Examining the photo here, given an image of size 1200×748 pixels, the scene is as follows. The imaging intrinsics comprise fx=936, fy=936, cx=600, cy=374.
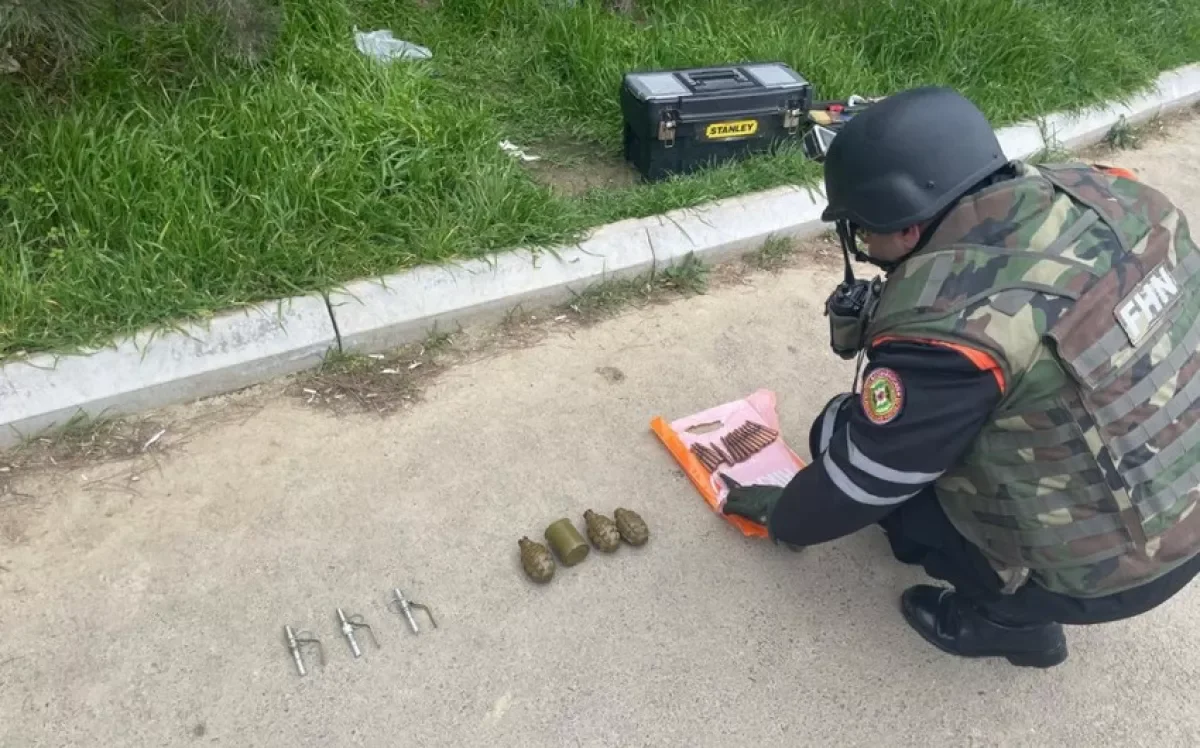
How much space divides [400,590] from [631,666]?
644mm

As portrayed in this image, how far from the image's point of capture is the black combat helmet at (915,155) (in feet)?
6.21

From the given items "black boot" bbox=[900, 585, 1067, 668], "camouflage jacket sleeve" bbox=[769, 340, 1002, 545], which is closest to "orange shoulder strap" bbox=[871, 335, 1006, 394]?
"camouflage jacket sleeve" bbox=[769, 340, 1002, 545]

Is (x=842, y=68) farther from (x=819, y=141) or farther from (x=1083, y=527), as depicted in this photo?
(x=1083, y=527)

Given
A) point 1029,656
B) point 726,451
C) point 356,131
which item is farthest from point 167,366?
point 1029,656

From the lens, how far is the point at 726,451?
2.97 meters

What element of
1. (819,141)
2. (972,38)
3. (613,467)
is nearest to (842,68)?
(972,38)

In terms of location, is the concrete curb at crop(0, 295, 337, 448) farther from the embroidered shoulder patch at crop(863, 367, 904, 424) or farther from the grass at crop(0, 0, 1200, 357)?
the embroidered shoulder patch at crop(863, 367, 904, 424)

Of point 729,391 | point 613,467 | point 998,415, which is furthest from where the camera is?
point 729,391

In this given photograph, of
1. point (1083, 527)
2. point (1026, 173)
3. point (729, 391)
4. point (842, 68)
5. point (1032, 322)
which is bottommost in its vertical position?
point (729, 391)

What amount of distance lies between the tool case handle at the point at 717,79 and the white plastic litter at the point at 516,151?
0.76 m

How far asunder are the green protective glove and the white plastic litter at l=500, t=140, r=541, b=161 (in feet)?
6.47

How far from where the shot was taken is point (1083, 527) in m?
1.96

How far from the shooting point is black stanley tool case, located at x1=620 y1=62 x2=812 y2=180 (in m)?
3.93

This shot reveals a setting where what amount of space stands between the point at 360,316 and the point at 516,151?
1.32 metres
